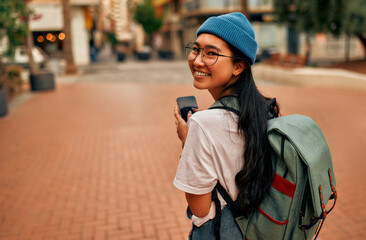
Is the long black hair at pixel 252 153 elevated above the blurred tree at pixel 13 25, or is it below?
below

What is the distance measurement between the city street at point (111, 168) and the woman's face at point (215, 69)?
234 cm

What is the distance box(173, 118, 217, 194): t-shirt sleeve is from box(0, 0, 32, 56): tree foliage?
10756mm

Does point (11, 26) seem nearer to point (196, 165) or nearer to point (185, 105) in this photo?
point (185, 105)

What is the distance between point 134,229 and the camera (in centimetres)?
363

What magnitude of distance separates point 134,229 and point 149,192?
0.90m

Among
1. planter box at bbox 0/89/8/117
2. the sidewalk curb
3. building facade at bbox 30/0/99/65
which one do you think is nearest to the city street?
planter box at bbox 0/89/8/117

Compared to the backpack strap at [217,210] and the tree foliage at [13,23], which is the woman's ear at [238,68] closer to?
the backpack strap at [217,210]

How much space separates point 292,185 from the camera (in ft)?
4.23

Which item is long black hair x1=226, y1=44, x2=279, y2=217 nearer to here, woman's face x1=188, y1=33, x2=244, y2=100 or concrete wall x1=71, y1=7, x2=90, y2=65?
woman's face x1=188, y1=33, x2=244, y2=100

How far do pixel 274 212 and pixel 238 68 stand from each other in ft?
1.93

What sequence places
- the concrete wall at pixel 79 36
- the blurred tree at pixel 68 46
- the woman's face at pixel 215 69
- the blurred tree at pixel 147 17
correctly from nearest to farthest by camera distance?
the woman's face at pixel 215 69
the blurred tree at pixel 68 46
the concrete wall at pixel 79 36
the blurred tree at pixel 147 17

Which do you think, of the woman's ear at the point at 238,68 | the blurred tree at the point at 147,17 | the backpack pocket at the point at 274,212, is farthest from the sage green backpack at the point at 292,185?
the blurred tree at the point at 147,17

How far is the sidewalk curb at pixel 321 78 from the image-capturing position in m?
12.4

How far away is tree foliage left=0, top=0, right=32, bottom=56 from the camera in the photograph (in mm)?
10500
